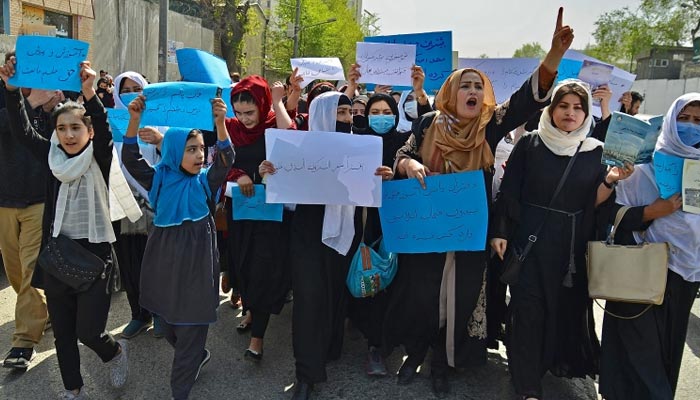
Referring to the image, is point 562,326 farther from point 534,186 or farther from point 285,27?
point 285,27

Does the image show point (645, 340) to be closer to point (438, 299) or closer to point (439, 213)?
point (438, 299)

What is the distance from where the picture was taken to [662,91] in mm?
33438

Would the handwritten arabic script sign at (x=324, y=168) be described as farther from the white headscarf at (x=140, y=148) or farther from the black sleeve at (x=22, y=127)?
the black sleeve at (x=22, y=127)

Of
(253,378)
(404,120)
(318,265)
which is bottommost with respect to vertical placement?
(253,378)

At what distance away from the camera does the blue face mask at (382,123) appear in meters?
3.55

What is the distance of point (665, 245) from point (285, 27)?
30.1 meters

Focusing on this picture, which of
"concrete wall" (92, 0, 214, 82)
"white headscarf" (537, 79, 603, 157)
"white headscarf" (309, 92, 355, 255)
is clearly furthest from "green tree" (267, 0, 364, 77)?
"white headscarf" (537, 79, 603, 157)

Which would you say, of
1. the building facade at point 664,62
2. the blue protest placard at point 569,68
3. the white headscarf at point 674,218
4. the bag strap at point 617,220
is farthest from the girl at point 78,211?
the building facade at point 664,62

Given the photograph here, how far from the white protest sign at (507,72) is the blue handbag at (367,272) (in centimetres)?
217

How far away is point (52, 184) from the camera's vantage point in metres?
2.88

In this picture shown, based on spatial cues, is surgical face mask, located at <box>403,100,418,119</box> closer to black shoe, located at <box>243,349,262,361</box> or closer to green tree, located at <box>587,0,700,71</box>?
black shoe, located at <box>243,349,262,361</box>

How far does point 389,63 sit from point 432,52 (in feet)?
1.59

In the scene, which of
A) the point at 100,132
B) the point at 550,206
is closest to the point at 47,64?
the point at 100,132

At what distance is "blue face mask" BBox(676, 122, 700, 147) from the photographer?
2670mm
